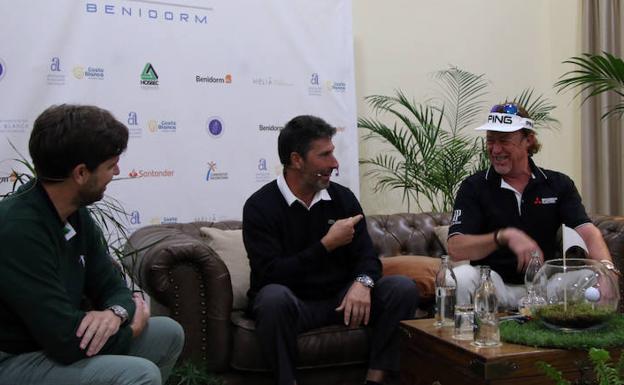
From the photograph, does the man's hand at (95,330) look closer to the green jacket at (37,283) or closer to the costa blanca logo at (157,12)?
the green jacket at (37,283)

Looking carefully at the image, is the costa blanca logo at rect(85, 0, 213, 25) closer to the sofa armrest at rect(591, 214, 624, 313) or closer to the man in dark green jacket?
the man in dark green jacket

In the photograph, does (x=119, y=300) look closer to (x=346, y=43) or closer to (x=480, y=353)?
(x=480, y=353)

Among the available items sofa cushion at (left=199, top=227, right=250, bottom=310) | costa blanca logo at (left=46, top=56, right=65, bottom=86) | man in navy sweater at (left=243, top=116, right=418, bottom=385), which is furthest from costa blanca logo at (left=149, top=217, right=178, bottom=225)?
man in navy sweater at (left=243, top=116, right=418, bottom=385)

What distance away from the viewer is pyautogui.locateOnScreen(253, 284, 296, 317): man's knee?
254 cm

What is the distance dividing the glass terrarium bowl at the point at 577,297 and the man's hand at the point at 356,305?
0.78 metres

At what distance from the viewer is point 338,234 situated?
107 inches

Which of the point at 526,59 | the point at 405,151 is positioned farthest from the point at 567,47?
the point at 405,151

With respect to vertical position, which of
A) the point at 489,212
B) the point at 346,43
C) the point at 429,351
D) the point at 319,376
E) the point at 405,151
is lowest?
the point at 319,376

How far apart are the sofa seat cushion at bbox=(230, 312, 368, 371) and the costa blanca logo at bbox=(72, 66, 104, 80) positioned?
155 centimetres

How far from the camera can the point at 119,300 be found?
200 centimetres

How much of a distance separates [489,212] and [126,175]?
6.09ft

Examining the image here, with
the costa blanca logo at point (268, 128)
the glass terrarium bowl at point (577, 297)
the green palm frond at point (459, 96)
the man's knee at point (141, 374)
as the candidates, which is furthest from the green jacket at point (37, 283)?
the green palm frond at point (459, 96)

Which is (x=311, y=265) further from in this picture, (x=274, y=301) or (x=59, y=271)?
(x=59, y=271)

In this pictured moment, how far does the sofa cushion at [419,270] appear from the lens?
2.97 m
